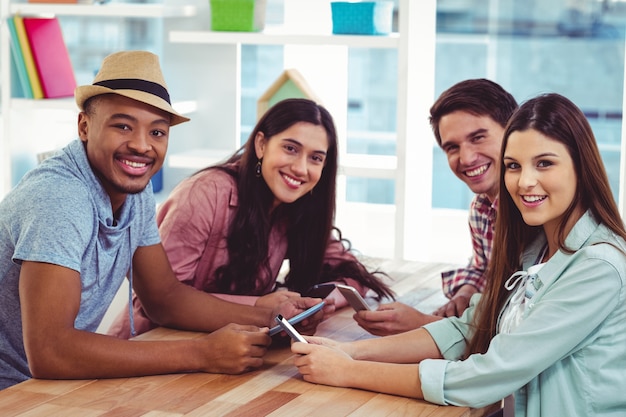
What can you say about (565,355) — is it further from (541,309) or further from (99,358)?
(99,358)

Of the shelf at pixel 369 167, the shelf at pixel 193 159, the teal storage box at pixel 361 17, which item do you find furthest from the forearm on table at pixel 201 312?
the teal storage box at pixel 361 17

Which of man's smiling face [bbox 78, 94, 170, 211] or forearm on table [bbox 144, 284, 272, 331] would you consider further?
forearm on table [bbox 144, 284, 272, 331]

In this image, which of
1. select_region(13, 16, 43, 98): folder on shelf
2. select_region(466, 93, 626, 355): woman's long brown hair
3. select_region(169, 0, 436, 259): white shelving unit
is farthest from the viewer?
select_region(13, 16, 43, 98): folder on shelf

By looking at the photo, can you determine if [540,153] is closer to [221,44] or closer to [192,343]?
[192,343]

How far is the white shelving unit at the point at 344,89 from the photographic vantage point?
3240 mm

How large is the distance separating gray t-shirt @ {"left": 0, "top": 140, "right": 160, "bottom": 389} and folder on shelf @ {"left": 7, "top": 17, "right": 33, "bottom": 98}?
5.28 feet

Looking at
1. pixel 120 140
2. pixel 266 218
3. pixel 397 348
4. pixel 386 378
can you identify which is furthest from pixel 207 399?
pixel 266 218

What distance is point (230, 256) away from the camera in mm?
2531

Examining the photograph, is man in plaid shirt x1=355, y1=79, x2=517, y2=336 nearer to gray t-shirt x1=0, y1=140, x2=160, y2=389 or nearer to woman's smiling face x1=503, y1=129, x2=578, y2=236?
woman's smiling face x1=503, y1=129, x2=578, y2=236

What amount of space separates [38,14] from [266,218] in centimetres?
161

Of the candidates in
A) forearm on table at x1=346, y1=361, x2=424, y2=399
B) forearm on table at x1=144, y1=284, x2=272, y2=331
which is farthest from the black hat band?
forearm on table at x1=346, y1=361, x2=424, y2=399

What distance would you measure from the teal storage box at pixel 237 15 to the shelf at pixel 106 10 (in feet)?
0.51

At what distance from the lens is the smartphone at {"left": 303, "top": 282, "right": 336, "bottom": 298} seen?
90.4 inches

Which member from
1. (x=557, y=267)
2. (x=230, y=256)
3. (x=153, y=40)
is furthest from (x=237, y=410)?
(x=153, y=40)
